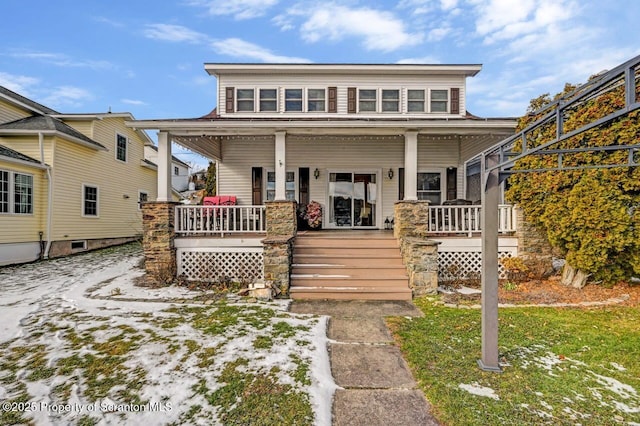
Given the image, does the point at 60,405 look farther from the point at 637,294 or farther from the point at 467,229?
the point at 637,294

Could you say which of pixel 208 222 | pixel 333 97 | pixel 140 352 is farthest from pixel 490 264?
pixel 333 97

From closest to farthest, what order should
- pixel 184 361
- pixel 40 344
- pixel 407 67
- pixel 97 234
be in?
1. pixel 184 361
2. pixel 40 344
3. pixel 407 67
4. pixel 97 234

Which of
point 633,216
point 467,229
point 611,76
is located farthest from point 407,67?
point 611,76

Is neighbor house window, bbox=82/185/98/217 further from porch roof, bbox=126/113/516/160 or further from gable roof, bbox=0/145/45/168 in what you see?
porch roof, bbox=126/113/516/160

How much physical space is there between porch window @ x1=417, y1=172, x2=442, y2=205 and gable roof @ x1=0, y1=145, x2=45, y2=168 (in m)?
13.2

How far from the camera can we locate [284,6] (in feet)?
43.1

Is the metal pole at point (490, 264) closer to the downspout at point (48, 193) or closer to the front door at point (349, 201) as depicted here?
the front door at point (349, 201)

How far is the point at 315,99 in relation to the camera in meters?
11.1

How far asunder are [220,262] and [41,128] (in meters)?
9.13

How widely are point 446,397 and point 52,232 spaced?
44.1 feet

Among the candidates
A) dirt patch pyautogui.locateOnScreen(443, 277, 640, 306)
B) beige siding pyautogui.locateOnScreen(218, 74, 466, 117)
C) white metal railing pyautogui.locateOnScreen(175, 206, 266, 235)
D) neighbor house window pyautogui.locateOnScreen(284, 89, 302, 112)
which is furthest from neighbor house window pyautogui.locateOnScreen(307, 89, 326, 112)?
dirt patch pyautogui.locateOnScreen(443, 277, 640, 306)

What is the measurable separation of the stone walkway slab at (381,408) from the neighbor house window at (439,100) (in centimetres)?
1044

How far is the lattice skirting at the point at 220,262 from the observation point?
7.52 m

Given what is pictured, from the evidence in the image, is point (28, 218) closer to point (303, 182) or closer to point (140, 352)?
point (303, 182)
